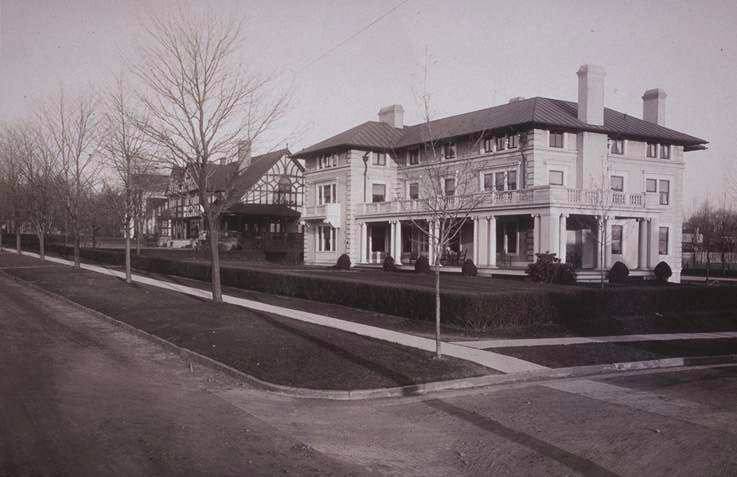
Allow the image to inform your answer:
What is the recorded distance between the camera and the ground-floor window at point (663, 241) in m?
40.1

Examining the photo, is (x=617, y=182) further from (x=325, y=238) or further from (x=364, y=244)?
(x=325, y=238)

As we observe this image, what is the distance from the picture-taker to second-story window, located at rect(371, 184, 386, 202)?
48.9 m

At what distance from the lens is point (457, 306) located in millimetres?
16562

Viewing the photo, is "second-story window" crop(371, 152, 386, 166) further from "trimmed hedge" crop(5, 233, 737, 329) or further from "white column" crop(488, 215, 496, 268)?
"trimmed hedge" crop(5, 233, 737, 329)

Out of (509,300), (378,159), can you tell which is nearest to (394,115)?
(378,159)

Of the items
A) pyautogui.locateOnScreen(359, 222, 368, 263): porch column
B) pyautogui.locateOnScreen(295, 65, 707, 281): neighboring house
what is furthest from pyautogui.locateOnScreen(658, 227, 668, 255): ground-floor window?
pyautogui.locateOnScreen(359, 222, 368, 263): porch column

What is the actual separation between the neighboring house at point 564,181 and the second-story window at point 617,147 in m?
0.06

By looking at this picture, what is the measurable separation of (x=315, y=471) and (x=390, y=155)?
43.5 metres

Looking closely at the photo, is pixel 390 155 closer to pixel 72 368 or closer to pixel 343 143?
pixel 343 143

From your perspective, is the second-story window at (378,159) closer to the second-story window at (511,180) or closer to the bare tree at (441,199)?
the bare tree at (441,199)

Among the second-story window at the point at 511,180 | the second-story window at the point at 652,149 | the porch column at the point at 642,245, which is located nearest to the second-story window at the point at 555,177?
the second-story window at the point at 511,180

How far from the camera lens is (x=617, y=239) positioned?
38406 mm

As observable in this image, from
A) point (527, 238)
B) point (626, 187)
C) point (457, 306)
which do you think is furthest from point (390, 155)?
point (457, 306)

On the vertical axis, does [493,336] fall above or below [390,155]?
below
